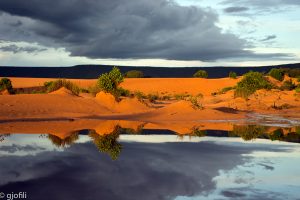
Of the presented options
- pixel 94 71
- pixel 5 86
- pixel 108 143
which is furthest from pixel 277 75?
pixel 94 71

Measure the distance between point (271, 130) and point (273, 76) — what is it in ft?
192

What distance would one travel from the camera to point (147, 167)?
11992 millimetres

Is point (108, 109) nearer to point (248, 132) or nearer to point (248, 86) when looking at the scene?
point (248, 132)

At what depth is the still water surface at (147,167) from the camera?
8953 millimetres

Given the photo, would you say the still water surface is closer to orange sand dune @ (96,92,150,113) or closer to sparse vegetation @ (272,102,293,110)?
orange sand dune @ (96,92,150,113)

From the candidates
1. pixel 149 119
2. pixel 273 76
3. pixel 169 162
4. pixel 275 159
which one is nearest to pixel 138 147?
pixel 169 162

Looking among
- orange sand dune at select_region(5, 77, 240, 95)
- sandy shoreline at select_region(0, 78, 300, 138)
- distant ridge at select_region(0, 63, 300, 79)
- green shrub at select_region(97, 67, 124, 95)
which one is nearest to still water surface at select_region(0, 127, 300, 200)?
sandy shoreline at select_region(0, 78, 300, 138)

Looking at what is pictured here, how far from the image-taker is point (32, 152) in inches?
559

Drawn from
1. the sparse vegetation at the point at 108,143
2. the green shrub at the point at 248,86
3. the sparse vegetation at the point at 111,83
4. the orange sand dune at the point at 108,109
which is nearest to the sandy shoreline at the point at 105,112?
the orange sand dune at the point at 108,109

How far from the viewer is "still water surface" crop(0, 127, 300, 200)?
8953 millimetres

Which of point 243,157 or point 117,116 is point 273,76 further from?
point 243,157

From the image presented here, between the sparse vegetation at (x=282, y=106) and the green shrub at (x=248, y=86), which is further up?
the green shrub at (x=248, y=86)

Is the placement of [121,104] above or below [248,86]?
below

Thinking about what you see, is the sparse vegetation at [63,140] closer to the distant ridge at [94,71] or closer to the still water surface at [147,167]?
the still water surface at [147,167]
